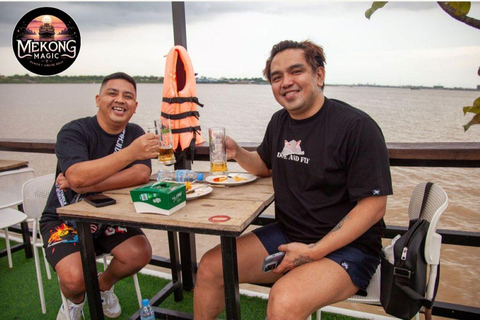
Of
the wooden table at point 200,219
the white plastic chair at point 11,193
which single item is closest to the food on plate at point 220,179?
the wooden table at point 200,219

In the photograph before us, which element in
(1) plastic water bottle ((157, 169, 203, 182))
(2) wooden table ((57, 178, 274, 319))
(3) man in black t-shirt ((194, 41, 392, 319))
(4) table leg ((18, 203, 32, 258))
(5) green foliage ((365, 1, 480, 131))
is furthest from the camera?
(4) table leg ((18, 203, 32, 258))

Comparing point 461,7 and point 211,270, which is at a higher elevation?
point 461,7

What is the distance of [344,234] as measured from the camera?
4.88ft

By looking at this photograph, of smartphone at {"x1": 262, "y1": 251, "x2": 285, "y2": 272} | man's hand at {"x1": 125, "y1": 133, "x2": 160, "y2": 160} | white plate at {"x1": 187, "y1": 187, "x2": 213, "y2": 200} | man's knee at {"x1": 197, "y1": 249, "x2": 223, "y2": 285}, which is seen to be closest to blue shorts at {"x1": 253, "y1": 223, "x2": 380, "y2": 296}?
smartphone at {"x1": 262, "y1": 251, "x2": 285, "y2": 272}

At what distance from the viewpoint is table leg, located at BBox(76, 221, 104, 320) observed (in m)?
1.64

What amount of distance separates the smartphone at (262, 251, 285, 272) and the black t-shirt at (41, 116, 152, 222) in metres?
1.06

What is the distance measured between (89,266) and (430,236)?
5.46ft

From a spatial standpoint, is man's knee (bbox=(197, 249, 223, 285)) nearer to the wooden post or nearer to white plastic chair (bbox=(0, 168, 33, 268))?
the wooden post

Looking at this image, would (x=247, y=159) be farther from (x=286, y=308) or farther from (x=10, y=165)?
(x=10, y=165)

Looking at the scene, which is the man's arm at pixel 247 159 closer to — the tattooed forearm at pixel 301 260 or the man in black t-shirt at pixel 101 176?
the man in black t-shirt at pixel 101 176

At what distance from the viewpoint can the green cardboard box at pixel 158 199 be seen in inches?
54.0

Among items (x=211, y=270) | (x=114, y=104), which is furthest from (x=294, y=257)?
(x=114, y=104)

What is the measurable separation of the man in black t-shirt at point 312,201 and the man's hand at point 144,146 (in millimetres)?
450

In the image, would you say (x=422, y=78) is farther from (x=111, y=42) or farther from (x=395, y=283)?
(x=395, y=283)
